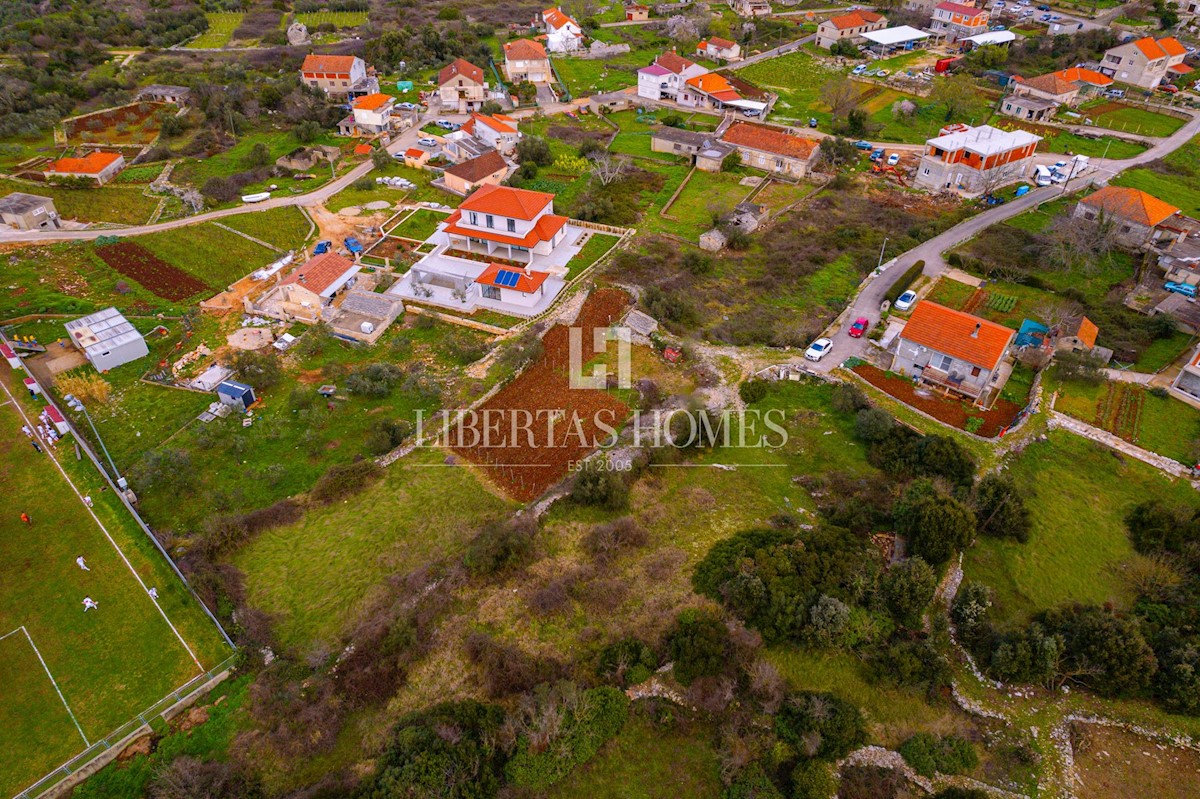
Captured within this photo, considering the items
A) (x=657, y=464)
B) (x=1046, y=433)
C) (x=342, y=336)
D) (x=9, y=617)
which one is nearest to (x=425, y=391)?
(x=342, y=336)

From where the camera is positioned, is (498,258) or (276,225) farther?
(276,225)

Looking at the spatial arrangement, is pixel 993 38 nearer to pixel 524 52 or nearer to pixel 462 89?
pixel 524 52

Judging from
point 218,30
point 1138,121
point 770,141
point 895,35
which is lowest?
point 1138,121

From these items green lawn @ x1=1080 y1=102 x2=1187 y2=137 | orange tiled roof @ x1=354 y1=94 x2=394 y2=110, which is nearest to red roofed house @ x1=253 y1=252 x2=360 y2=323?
orange tiled roof @ x1=354 y1=94 x2=394 y2=110

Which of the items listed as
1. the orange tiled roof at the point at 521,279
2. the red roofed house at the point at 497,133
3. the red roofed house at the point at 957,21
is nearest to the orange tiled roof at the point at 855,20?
the red roofed house at the point at 957,21

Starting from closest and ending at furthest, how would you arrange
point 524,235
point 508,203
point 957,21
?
point 524,235 < point 508,203 < point 957,21

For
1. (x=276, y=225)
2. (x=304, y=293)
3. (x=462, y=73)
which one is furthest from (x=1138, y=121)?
(x=276, y=225)
